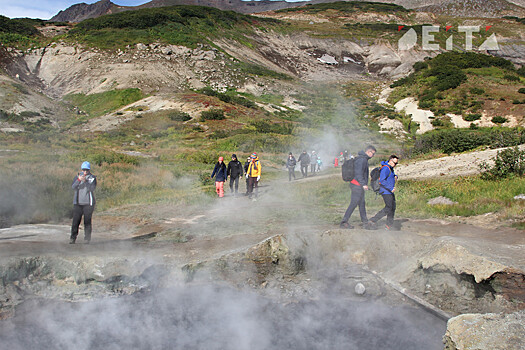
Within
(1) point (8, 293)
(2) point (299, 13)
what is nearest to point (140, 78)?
(1) point (8, 293)

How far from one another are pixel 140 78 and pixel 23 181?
4600 cm

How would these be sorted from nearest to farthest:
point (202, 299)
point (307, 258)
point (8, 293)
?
point (8, 293)
point (202, 299)
point (307, 258)

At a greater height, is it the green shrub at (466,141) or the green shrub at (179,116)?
the green shrub at (179,116)

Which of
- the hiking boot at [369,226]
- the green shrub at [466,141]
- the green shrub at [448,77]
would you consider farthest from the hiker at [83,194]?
the green shrub at [448,77]

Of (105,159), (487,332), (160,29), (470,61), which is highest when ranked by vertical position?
(160,29)

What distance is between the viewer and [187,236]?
375 inches

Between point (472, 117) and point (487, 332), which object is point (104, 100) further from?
point (487, 332)

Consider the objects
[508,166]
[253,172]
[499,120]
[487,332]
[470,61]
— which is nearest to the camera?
[487,332]

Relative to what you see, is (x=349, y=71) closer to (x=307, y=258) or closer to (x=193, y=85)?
(x=193, y=85)

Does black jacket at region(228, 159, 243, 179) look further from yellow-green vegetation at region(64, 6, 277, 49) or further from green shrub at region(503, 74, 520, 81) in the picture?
yellow-green vegetation at region(64, 6, 277, 49)

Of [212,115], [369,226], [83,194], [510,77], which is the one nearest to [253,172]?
[369,226]

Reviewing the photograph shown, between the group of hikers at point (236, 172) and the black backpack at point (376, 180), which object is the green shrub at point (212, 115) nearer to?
the group of hikers at point (236, 172)

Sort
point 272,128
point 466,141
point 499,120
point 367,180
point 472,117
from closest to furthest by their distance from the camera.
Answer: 1. point 367,180
2. point 466,141
3. point 499,120
4. point 472,117
5. point 272,128

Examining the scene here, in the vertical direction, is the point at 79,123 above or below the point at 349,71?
below
